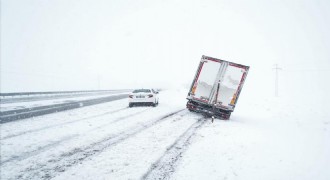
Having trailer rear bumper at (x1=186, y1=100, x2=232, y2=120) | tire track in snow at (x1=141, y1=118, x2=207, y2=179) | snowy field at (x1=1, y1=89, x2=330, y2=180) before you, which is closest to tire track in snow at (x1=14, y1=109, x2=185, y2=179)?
snowy field at (x1=1, y1=89, x2=330, y2=180)

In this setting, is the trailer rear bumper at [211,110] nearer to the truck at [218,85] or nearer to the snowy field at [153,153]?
the truck at [218,85]

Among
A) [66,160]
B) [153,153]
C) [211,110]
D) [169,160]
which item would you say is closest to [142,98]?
[211,110]

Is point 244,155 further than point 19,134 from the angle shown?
No

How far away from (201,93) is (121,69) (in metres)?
151

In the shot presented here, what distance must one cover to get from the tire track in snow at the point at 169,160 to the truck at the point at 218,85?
5.08m

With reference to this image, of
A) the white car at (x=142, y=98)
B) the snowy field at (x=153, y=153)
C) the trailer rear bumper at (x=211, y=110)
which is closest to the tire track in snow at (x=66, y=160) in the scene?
the snowy field at (x=153, y=153)

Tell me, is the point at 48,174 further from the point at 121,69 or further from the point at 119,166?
the point at 121,69

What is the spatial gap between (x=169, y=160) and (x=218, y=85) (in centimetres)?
796

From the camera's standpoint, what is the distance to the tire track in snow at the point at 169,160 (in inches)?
217

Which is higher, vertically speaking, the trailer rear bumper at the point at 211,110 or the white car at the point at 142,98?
the white car at the point at 142,98

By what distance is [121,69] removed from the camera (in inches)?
6373

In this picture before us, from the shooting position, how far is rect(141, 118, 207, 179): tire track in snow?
A: 5.50 m

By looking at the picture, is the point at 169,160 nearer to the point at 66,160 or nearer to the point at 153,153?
the point at 153,153

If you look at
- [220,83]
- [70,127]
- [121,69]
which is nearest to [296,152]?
[220,83]
